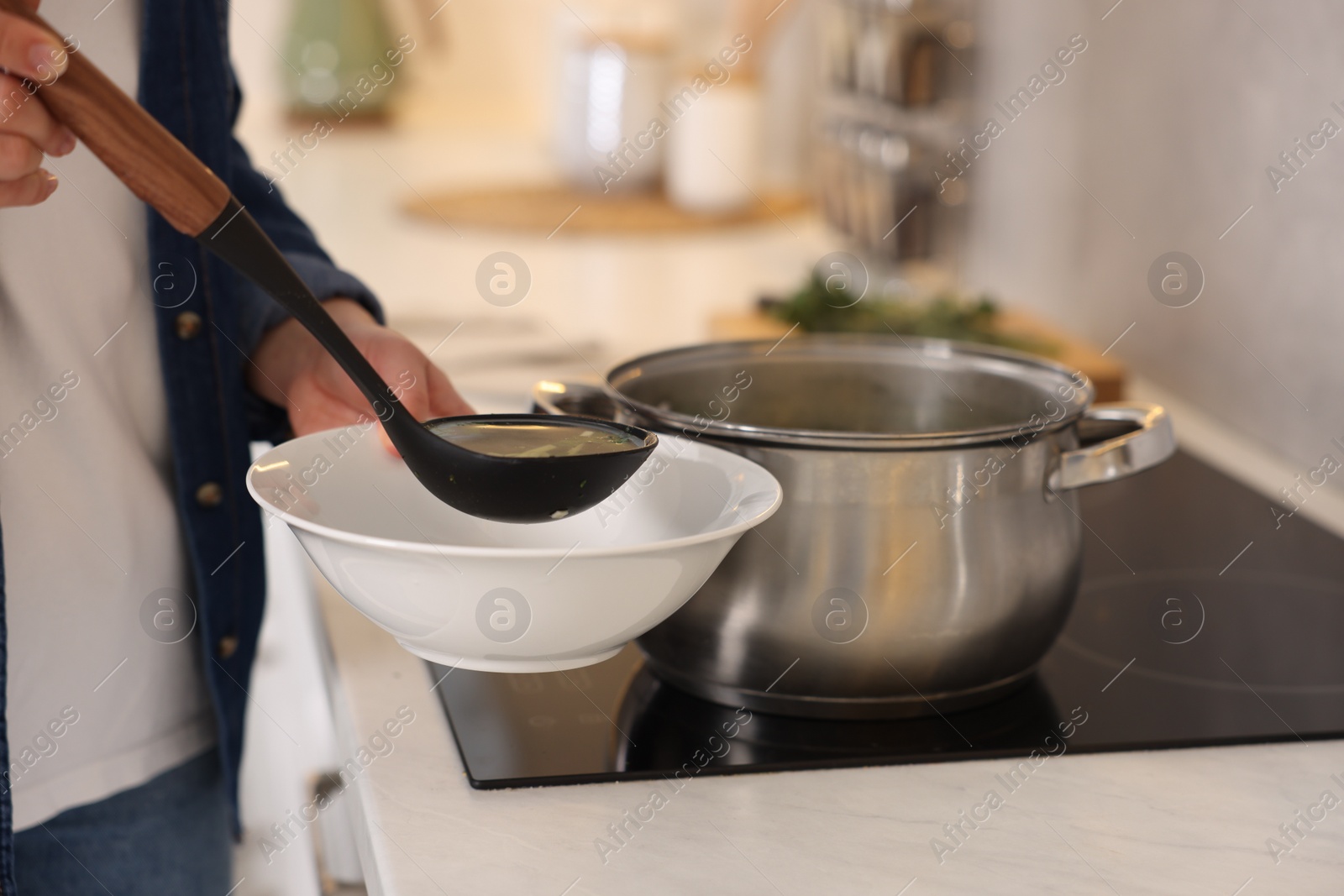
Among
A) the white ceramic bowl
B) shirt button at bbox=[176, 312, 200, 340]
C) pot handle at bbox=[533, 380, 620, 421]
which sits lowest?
the white ceramic bowl

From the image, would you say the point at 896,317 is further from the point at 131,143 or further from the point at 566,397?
the point at 131,143

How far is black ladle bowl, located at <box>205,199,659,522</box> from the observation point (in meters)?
0.45

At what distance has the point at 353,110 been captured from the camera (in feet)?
9.86

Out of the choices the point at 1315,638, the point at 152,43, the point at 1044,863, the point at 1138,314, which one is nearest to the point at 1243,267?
the point at 1138,314

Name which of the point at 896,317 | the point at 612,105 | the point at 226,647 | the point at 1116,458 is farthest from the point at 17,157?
the point at 612,105

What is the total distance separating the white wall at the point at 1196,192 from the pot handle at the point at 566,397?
619mm

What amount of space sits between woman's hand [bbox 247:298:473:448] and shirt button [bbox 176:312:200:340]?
5 centimetres

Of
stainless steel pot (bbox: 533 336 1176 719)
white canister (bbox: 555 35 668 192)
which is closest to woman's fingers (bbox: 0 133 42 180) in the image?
stainless steel pot (bbox: 533 336 1176 719)

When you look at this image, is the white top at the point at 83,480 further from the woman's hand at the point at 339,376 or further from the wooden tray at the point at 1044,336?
the wooden tray at the point at 1044,336

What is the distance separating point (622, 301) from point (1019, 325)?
0.48 m

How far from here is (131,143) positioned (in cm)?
43

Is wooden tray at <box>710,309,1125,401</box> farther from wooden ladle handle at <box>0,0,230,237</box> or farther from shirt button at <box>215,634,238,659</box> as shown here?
wooden ladle handle at <box>0,0,230,237</box>

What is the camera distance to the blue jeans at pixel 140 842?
647mm

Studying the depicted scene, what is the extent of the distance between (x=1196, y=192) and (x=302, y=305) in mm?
868
